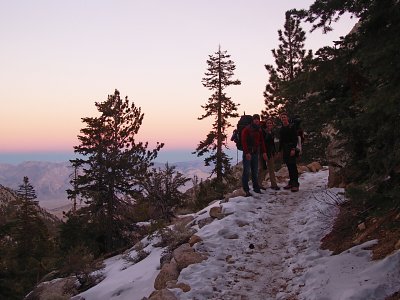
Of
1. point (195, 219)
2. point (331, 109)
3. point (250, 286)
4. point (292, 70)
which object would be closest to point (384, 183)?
point (331, 109)

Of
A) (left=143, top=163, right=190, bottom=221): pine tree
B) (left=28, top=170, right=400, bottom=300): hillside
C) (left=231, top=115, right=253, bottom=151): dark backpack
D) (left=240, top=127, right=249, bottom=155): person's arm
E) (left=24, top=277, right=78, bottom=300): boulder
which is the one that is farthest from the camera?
(left=143, top=163, right=190, bottom=221): pine tree

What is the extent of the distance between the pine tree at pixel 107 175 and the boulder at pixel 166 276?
14.1 metres

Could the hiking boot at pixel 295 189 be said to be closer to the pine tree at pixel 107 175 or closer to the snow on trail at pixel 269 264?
the snow on trail at pixel 269 264

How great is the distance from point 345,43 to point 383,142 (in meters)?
1.67

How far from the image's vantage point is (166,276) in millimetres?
6961

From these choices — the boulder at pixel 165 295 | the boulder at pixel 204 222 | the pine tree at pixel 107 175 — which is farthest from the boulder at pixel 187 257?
the pine tree at pixel 107 175

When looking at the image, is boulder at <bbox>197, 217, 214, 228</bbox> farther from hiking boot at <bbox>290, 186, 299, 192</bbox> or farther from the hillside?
hiking boot at <bbox>290, 186, 299, 192</bbox>

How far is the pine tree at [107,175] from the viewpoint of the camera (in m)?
22.1

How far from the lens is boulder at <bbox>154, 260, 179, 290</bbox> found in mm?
6843

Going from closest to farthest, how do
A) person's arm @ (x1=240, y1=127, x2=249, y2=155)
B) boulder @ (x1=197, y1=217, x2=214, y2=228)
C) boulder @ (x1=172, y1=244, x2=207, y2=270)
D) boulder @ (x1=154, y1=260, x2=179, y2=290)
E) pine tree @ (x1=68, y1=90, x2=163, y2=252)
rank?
1. boulder @ (x1=154, y1=260, x2=179, y2=290)
2. boulder @ (x1=172, y1=244, x2=207, y2=270)
3. boulder @ (x1=197, y1=217, x2=214, y2=228)
4. person's arm @ (x1=240, y1=127, x2=249, y2=155)
5. pine tree @ (x1=68, y1=90, x2=163, y2=252)

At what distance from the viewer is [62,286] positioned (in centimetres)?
1114

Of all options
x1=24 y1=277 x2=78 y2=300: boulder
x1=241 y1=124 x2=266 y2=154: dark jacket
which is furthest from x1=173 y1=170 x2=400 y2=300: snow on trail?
x1=24 y1=277 x2=78 y2=300: boulder

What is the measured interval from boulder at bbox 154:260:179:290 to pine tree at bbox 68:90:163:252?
46.3 ft

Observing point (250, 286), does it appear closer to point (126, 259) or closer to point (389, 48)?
point (389, 48)
